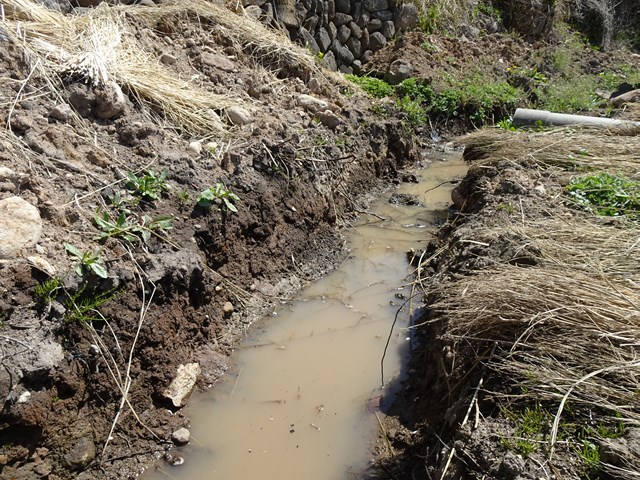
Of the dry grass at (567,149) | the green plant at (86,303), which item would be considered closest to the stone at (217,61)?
the dry grass at (567,149)

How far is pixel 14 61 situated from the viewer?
14.5ft

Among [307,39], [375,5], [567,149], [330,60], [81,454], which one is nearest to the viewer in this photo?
[81,454]

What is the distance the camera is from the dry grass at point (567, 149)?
535 cm

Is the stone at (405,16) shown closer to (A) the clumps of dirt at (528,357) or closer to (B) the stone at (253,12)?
(B) the stone at (253,12)

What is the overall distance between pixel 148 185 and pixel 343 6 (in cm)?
605

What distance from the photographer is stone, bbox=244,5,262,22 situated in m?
7.35

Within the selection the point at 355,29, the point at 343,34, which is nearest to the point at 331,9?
the point at 343,34

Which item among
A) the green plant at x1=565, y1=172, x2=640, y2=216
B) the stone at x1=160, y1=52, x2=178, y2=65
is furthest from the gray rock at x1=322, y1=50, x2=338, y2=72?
the green plant at x1=565, y1=172, x2=640, y2=216

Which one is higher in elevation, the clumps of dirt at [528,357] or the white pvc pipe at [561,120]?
the white pvc pipe at [561,120]

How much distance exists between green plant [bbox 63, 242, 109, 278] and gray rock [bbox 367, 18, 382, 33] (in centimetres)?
744

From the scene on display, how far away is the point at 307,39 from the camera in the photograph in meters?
8.23

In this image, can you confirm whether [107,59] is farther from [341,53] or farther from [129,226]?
[341,53]

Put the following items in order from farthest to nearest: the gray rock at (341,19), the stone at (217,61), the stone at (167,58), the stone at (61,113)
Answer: the gray rock at (341,19) < the stone at (217,61) < the stone at (167,58) < the stone at (61,113)

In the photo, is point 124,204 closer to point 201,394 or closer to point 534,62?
point 201,394
